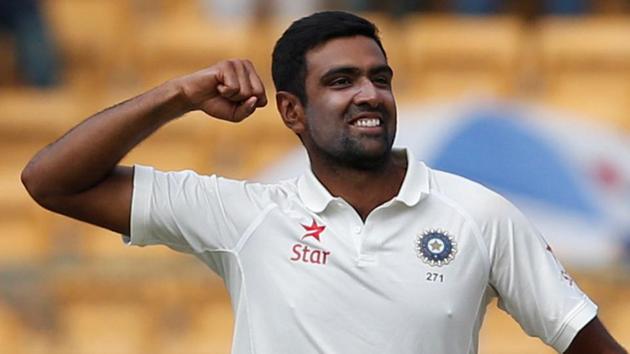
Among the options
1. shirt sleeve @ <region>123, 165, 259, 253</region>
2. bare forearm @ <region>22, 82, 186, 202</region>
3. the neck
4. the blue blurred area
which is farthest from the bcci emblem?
the blue blurred area

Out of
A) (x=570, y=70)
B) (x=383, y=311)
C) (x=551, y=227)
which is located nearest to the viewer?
(x=383, y=311)

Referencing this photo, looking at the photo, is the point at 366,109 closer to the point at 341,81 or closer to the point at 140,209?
the point at 341,81

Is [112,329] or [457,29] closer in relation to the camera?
[112,329]

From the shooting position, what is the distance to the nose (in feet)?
12.1

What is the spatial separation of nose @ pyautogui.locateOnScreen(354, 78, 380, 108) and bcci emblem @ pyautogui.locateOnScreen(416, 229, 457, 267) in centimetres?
27

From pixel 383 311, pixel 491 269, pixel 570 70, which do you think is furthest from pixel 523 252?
pixel 570 70

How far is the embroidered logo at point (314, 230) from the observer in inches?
147

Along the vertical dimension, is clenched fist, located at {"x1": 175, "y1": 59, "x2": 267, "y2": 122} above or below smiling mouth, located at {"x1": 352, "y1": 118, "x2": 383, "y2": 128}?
above

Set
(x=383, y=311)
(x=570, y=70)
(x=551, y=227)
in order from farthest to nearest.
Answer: (x=570, y=70)
(x=551, y=227)
(x=383, y=311)

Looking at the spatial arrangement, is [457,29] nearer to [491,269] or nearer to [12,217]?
[12,217]

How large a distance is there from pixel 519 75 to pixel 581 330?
4649 mm

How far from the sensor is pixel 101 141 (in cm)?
376

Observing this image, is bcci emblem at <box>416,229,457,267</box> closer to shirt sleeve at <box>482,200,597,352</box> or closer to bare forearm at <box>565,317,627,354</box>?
shirt sleeve at <box>482,200,597,352</box>

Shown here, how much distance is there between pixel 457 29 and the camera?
27.6 feet
